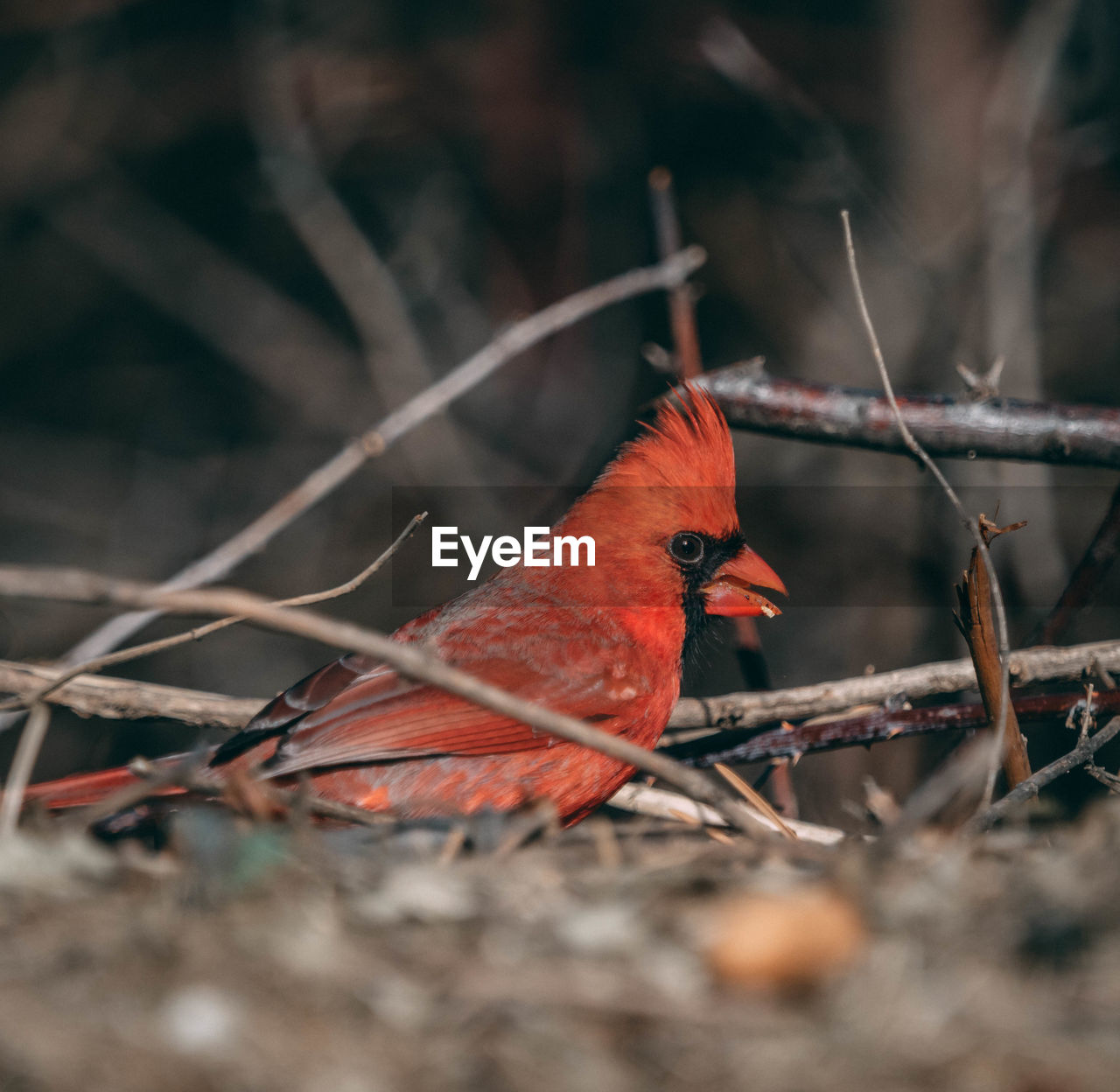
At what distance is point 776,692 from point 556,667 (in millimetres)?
462

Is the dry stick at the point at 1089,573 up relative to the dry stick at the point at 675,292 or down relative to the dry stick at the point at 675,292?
down

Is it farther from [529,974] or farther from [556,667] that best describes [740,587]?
[529,974]

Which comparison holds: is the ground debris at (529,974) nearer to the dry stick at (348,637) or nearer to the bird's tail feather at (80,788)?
the dry stick at (348,637)

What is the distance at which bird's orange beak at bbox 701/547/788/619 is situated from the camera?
2.37 metres

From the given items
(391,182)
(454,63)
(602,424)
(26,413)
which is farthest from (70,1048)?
(454,63)

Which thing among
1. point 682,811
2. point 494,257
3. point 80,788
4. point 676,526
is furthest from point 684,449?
point 494,257

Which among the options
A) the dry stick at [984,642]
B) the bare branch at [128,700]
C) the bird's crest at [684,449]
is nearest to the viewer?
the dry stick at [984,642]

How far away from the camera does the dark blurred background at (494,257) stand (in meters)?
4.21

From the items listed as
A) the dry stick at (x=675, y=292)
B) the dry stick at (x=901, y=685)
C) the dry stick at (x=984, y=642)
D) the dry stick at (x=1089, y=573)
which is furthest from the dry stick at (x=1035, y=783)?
the dry stick at (x=675, y=292)

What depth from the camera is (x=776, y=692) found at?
207 centimetres

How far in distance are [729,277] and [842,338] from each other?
0.73 metres

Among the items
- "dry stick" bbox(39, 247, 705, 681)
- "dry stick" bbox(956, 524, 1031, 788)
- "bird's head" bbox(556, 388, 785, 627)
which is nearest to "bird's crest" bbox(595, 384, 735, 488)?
"bird's head" bbox(556, 388, 785, 627)

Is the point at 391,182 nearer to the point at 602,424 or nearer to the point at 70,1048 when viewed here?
the point at 602,424

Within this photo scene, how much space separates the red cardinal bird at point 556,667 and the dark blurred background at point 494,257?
5.36ft
